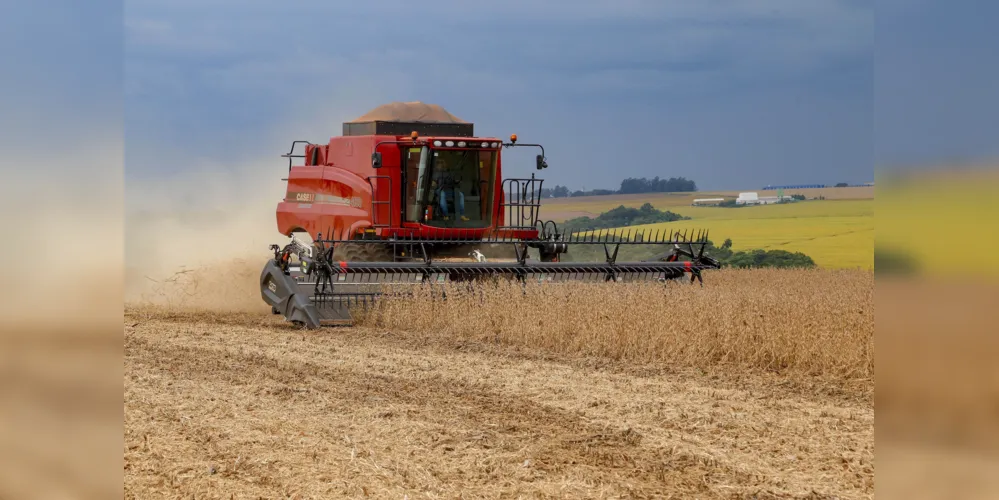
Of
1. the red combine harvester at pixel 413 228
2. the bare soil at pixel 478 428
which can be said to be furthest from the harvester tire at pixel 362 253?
the bare soil at pixel 478 428

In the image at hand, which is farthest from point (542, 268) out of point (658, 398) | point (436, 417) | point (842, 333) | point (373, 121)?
point (436, 417)

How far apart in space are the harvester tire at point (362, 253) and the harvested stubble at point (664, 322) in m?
1.23

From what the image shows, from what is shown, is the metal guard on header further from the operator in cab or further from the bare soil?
the bare soil

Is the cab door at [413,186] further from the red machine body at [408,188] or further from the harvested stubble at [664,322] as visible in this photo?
the harvested stubble at [664,322]

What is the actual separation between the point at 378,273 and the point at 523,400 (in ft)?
18.3

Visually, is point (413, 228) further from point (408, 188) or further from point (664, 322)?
point (664, 322)

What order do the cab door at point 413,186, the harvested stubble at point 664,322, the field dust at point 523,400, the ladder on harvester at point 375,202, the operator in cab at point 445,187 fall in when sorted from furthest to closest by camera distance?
the operator in cab at point 445,187 → the cab door at point 413,186 → the ladder on harvester at point 375,202 → the harvested stubble at point 664,322 → the field dust at point 523,400

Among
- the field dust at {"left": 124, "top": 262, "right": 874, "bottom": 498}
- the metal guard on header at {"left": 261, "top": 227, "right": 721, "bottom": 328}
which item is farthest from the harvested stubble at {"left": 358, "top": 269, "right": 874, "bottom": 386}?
the metal guard on header at {"left": 261, "top": 227, "right": 721, "bottom": 328}

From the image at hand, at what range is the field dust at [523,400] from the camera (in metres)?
5.54

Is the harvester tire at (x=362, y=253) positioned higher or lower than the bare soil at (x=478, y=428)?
higher

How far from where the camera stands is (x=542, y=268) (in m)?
13.8

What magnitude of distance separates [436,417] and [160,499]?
2.32 meters
